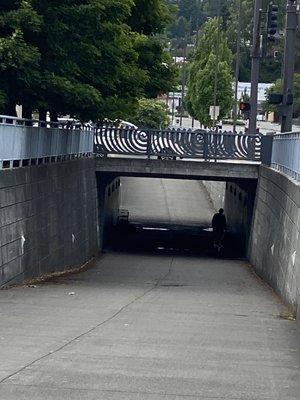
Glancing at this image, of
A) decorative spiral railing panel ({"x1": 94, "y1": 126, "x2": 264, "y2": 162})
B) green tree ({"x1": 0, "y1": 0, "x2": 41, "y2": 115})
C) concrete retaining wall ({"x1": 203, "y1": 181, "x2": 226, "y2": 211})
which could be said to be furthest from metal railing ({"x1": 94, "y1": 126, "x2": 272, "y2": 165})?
concrete retaining wall ({"x1": 203, "y1": 181, "x2": 226, "y2": 211})

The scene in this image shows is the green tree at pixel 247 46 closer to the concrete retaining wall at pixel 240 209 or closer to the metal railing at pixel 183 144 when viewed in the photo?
the concrete retaining wall at pixel 240 209

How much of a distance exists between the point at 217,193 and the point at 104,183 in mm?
22049

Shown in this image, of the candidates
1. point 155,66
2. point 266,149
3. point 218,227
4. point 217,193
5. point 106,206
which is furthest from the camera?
point 217,193

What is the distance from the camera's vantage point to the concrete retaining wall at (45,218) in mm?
22312

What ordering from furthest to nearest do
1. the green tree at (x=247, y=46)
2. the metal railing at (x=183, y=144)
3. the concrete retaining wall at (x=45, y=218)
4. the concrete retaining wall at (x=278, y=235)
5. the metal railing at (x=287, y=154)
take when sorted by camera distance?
the green tree at (x=247, y=46), the metal railing at (x=183, y=144), the metal railing at (x=287, y=154), the concrete retaining wall at (x=45, y=218), the concrete retaining wall at (x=278, y=235)

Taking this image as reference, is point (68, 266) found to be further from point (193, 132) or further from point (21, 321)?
point (21, 321)

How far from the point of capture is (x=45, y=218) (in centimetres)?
2686

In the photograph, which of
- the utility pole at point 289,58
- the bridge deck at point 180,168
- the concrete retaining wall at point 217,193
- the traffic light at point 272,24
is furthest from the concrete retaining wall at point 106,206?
the concrete retaining wall at point 217,193

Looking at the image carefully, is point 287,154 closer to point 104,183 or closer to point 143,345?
point 104,183

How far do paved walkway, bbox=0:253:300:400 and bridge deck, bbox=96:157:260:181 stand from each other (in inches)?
530

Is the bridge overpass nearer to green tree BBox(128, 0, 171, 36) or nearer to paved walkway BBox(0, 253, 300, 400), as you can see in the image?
paved walkway BBox(0, 253, 300, 400)

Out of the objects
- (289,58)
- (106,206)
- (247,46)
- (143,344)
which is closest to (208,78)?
(247,46)

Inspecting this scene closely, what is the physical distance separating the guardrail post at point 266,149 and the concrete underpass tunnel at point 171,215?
165cm

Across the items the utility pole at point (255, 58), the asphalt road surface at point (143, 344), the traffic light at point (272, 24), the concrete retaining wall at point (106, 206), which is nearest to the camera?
the asphalt road surface at point (143, 344)
